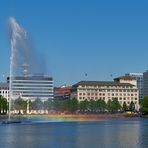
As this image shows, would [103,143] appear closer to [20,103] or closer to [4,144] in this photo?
[4,144]

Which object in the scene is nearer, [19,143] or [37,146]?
[37,146]

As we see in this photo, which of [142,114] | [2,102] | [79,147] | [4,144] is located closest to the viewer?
[79,147]

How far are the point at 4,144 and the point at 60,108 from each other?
472ft

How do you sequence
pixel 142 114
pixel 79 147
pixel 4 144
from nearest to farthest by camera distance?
pixel 79 147
pixel 4 144
pixel 142 114

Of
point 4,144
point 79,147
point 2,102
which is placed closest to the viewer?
point 79,147

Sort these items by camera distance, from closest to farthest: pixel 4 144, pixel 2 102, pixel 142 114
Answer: pixel 4 144
pixel 2 102
pixel 142 114

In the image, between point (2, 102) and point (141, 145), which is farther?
point (2, 102)

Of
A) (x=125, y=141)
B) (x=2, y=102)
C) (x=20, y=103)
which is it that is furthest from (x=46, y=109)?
(x=125, y=141)

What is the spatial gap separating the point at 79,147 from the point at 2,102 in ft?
424

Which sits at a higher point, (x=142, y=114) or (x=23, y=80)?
(x=23, y=80)

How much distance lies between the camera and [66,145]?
46094 millimetres

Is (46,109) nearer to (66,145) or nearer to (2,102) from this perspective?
(2,102)

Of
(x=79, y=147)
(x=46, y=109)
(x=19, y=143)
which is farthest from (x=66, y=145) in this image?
(x=46, y=109)

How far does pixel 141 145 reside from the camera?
151 feet
